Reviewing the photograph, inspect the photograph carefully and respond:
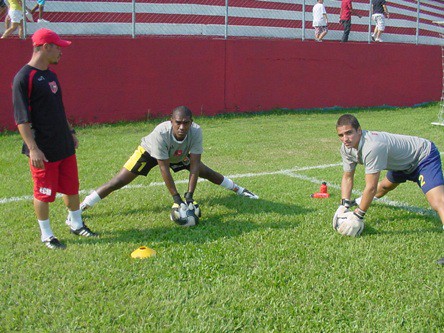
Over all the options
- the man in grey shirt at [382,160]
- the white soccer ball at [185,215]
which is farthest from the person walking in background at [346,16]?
the white soccer ball at [185,215]

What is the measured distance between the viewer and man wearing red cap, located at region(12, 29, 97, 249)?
15.3ft

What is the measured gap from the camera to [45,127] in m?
4.88

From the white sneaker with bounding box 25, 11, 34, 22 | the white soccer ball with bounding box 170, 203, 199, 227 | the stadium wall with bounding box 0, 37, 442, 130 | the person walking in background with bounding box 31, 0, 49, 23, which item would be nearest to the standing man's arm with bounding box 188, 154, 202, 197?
the white soccer ball with bounding box 170, 203, 199, 227

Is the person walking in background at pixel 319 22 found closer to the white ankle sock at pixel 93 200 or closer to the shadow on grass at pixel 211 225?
the shadow on grass at pixel 211 225

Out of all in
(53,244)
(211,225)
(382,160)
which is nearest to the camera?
(53,244)

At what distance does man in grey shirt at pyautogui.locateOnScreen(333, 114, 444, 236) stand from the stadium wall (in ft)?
29.3

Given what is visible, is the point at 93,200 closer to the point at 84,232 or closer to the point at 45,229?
the point at 84,232

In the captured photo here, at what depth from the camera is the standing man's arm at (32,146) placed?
15.2 feet

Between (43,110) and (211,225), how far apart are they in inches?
82.8

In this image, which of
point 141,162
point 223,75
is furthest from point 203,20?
point 141,162

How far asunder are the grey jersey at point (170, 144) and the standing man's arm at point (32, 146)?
4.61ft

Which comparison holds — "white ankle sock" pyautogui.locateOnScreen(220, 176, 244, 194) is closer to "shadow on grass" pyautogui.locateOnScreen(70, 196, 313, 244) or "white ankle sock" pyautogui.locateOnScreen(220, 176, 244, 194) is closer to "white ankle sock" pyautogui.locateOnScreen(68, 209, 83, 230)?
"shadow on grass" pyautogui.locateOnScreen(70, 196, 313, 244)

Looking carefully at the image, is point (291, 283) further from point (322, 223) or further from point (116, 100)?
point (116, 100)

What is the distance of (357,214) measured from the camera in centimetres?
526
